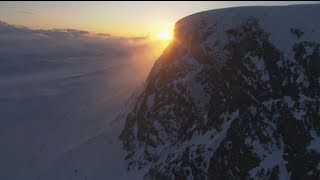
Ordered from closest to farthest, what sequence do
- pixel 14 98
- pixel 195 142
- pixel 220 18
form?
pixel 195 142 → pixel 220 18 → pixel 14 98

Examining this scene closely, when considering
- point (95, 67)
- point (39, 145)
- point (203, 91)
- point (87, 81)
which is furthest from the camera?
point (95, 67)

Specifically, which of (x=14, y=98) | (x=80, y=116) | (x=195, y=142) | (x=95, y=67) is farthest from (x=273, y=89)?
(x=95, y=67)

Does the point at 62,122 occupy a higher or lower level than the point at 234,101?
lower

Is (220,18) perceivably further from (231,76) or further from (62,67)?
(62,67)

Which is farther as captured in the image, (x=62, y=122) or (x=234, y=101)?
(x=62, y=122)

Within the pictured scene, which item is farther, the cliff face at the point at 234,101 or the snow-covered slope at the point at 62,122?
the snow-covered slope at the point at 62,122

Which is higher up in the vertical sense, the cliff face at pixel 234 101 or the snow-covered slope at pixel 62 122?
the cliff face at pixel 234 101

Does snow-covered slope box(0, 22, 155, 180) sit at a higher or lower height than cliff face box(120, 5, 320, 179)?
lower

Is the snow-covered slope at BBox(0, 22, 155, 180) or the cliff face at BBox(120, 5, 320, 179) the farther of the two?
the snow-covered slope at BBox(0, 22, 155, 180)
